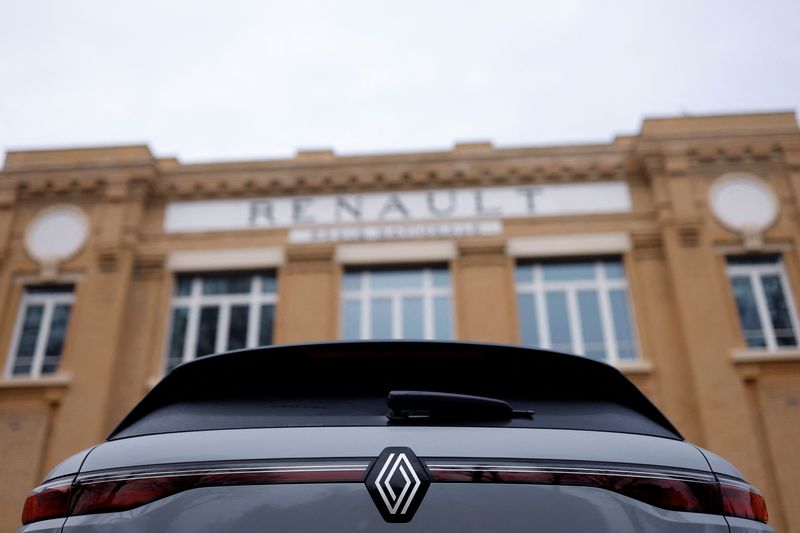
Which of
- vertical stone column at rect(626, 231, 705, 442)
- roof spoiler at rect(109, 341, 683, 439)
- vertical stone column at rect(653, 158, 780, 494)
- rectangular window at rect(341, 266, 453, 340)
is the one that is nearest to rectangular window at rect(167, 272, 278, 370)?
rectangular window at rect(341, 266, 453, 340)

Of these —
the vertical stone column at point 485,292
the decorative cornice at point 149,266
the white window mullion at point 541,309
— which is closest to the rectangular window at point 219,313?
the decorative cornice at point 149,266

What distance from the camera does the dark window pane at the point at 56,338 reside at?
41.1 feet

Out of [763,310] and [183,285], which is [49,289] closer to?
[183,285]

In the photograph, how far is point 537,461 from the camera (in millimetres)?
1646

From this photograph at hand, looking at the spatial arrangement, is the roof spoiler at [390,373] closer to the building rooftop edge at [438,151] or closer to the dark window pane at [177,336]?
the dark window pane at [177,336]

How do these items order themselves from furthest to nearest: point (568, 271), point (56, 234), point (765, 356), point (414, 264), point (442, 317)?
point (56, 234) < point (414, 264) < point (568, 271) < point (442, 317) < point (765, 356)

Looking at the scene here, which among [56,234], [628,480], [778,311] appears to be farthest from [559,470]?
[56,234]

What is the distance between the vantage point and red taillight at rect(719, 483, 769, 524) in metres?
1.71

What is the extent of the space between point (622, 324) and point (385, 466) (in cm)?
1171

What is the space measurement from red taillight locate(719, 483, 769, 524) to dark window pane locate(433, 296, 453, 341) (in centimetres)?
1062

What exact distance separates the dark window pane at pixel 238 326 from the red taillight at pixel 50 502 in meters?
11.1

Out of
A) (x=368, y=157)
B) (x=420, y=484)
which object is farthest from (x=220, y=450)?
(x=368, y=157)

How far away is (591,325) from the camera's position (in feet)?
40.9

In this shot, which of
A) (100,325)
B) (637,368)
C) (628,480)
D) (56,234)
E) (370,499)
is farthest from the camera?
(56,234)
